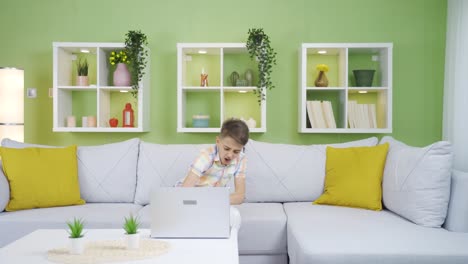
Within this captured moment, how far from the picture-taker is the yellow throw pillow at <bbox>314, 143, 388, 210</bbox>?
114 inches

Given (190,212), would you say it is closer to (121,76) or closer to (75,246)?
(75,246)

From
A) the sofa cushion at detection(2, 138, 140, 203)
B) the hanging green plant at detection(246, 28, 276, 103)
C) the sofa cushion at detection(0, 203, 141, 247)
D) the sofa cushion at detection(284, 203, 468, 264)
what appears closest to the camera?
the sofa cushion at detection(284, 203, 468, 264)

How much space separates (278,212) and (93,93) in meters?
2.05

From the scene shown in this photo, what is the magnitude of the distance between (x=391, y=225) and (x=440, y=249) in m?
0.43

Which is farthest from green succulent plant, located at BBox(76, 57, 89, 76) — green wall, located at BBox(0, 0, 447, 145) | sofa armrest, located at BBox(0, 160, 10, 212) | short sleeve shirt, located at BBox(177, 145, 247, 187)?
short sleeve shirt, located at BBox(177, 145, 247, 187)

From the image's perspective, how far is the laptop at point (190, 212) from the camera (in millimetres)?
1812

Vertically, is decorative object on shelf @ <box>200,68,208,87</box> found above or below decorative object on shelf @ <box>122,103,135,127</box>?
above

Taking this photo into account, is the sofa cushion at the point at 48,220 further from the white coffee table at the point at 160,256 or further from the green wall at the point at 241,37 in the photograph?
the green wall at the point at 241,37

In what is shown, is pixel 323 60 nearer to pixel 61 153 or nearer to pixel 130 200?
pixel 130 200

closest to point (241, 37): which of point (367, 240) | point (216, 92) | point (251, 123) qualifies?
point (216, 92)

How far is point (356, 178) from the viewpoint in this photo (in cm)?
295

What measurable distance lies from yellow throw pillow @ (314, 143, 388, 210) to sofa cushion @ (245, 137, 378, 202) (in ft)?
0.34

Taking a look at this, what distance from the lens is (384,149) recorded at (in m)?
2.98

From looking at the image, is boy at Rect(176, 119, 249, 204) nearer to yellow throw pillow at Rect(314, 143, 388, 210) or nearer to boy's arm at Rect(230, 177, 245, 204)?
boy's arm at Rect(230, 177, 245, 204)
